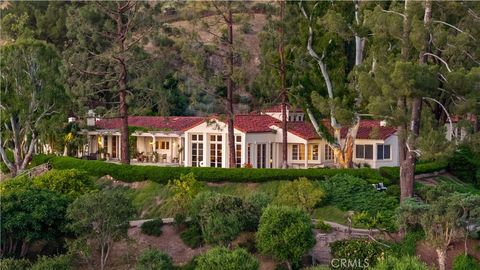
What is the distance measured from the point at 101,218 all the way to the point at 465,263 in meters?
13.1

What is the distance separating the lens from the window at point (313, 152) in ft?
135

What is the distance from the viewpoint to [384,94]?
30859mm

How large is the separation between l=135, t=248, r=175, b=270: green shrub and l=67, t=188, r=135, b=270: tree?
1.64 metres

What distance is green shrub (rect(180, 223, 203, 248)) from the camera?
96.3 ft

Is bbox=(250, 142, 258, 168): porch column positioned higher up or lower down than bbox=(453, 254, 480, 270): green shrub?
higher up

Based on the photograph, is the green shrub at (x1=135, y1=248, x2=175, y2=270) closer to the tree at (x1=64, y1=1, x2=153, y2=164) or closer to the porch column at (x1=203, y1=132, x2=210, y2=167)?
the tree at (x1=64, y1=1, x2=153, y2=164)

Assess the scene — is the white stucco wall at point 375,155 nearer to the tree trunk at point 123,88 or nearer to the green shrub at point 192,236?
the tree trunk at point 123,88

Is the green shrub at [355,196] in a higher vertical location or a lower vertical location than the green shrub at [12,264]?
higher

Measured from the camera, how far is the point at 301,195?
32.0 metres

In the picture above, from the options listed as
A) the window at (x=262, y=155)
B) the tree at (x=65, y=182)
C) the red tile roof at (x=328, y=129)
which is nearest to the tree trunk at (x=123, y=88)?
the tree at (x=65, y=182)

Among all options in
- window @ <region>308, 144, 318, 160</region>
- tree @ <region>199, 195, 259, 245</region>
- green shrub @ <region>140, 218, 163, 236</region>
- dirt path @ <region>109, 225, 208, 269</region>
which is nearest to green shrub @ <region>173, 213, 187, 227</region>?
dirt path @ <region>109, 225, 208, 269</region>

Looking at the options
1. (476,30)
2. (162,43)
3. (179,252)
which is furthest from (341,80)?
(179,252)

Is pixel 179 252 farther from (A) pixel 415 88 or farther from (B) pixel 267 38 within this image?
(B) pixel 267 38

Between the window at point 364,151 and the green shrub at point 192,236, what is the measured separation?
14143 millimetres
